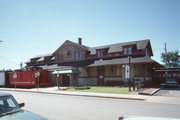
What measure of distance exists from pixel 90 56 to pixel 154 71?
1291cm

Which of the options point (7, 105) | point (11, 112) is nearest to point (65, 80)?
point (7, 105)

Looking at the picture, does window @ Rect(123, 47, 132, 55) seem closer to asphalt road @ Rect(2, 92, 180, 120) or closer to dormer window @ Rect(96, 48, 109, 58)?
dormer window @ Rect(96, 48, 109, 58)

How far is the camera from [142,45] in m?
29.6

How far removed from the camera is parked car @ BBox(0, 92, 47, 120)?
432 centimetres

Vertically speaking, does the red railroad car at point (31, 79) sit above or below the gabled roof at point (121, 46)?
below

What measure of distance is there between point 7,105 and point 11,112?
520mm

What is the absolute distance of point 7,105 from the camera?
5105mm

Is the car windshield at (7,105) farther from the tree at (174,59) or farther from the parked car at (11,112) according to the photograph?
the tree at (174,59)

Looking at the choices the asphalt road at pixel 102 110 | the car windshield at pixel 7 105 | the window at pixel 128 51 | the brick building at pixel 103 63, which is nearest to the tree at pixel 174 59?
the brick building at pixel 103 63

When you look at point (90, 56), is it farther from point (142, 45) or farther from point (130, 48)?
point (142, 45)

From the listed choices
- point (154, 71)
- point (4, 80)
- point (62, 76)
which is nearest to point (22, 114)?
point (62, 76)

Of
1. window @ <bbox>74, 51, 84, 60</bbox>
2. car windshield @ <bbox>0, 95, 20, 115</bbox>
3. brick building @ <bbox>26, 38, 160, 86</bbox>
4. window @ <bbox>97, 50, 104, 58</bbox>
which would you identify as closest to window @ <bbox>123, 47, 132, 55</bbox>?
brick building @ <bbox>26, 38, 160, 86</bbox>

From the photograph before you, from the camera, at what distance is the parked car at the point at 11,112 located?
432 centimetres

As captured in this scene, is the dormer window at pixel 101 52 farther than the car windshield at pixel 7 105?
Yes
